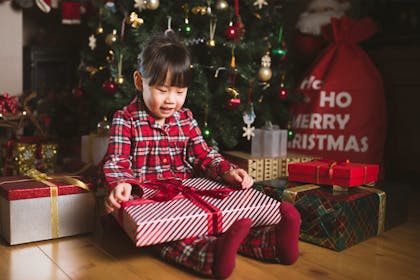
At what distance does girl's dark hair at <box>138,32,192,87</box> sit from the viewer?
1.33 metres

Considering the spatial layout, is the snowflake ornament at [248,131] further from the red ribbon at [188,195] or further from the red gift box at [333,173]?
the red ribbon at [188,195]

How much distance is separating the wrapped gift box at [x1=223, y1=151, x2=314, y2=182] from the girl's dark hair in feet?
2.02

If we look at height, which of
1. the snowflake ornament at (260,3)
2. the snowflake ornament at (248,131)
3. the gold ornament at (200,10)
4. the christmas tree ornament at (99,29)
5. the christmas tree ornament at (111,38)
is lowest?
the snowflake ornament at (248,131)

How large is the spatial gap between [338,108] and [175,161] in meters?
0.96

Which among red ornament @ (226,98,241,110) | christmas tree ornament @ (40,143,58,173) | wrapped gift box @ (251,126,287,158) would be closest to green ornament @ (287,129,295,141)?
wrapped gift box @ (251,126,287,158)

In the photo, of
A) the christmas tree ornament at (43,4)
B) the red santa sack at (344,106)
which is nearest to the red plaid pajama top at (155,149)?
the red santa sack at (344,106)

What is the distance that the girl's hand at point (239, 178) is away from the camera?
4.36 ft

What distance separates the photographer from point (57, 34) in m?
2.75

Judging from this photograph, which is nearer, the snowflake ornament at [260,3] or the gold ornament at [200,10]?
the gold ornament at [200,10]

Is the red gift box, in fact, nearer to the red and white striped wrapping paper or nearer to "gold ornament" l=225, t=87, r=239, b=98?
the red and white striped wrapping paper

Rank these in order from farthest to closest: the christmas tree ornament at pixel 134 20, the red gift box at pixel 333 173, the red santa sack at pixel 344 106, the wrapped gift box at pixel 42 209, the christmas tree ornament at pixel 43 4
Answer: the christmas tree ornament at pixel 43 4
the red santa sack at pixel 344 106
the christmas tree ornament at pixel 134 20
the red gift box at pixel 333 173
the wrapped gift box at pixel 42 209

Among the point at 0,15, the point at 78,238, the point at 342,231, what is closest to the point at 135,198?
the point at 78,238

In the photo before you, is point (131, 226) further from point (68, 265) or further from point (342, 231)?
point (342, 231)

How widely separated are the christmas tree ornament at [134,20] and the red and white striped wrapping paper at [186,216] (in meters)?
0.76
